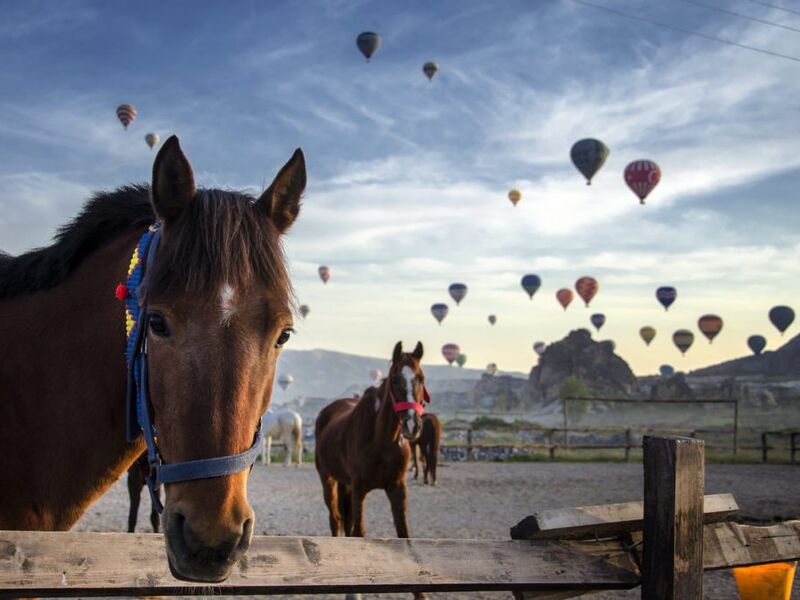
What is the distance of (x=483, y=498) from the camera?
51.7 feet

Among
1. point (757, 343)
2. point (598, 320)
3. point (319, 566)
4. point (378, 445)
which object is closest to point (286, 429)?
point (378, 445)

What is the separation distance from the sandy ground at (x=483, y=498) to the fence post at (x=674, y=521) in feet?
16.5

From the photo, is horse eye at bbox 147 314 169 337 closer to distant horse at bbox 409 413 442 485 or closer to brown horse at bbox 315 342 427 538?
brown horse at bbox 315 342 427 538

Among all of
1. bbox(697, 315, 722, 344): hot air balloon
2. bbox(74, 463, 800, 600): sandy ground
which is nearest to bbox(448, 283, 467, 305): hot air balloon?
bbox(697, 315, 722, 344): hot air balloon

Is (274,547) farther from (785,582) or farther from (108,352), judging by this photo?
(785,582)

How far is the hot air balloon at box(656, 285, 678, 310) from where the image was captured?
69.1 m

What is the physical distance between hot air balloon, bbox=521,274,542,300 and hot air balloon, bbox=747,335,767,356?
3505 cm

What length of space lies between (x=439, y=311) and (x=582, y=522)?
241ft

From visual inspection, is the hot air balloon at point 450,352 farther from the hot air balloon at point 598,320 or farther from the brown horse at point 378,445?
the brown horse at point 378,445

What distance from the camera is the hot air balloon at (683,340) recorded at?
82.6 meters

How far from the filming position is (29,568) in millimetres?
2082

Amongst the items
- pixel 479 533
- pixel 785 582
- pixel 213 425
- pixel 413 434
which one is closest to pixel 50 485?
pixel 213 425

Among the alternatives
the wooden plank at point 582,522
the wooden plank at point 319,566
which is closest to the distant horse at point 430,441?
the wooden plank at point 582,522

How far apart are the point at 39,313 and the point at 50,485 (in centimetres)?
65
